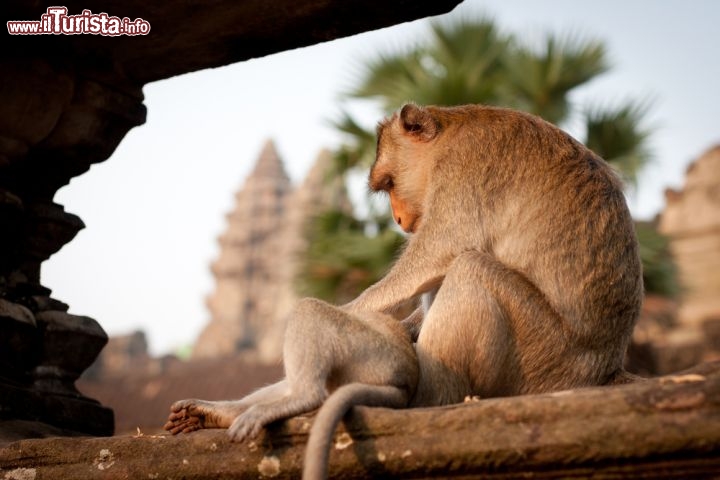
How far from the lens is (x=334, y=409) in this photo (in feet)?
8.31

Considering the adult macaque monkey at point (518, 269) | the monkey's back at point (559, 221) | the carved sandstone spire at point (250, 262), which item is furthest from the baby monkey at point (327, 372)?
the carved sandstone spire at point (250, 262)

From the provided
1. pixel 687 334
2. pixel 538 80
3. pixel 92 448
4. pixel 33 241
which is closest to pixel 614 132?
pixel 538 80

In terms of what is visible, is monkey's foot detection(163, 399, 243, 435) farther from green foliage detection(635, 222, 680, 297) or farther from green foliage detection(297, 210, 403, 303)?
green foliage detection(635, 222, 680, 297)

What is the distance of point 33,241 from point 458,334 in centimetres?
231

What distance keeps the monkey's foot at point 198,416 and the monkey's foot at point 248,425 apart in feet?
1.20

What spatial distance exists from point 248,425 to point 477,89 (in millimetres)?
9204

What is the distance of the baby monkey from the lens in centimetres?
275

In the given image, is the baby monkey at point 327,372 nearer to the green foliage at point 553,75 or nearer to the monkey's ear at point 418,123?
the monkey's ear at point 418,123

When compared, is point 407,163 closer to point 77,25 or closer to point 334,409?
point 77,25

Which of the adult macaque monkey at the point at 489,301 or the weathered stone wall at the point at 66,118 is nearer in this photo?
the adult macaque monkey at the point at 489,301

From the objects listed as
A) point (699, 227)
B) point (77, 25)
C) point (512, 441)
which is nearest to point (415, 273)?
point (512, 441)

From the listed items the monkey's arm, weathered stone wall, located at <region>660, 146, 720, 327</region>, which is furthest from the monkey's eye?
weathered stone wall, located at <region>660, 146, 720, 327</region>

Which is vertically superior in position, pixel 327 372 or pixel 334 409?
pixel 327 372

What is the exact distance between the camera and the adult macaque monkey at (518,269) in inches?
122
